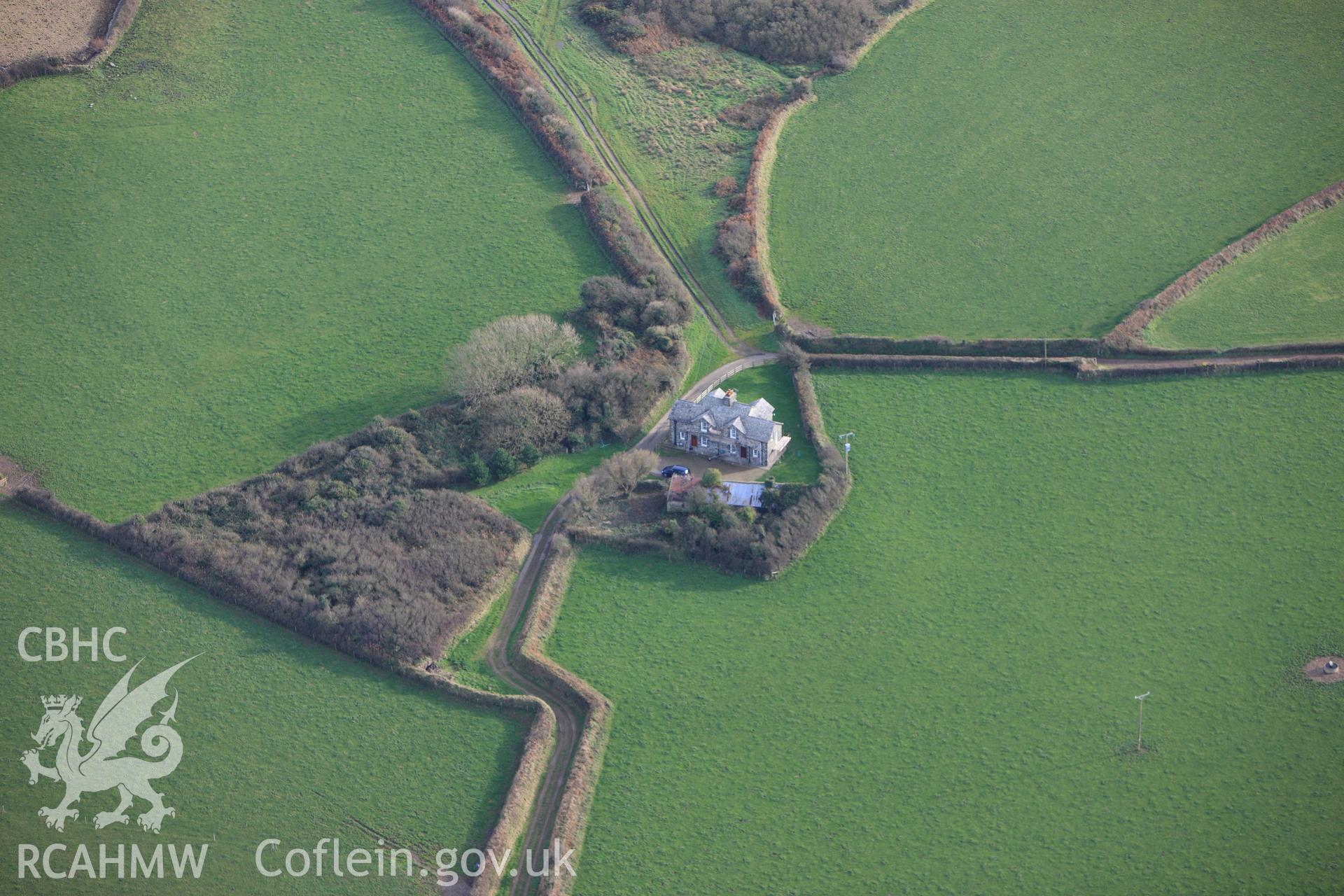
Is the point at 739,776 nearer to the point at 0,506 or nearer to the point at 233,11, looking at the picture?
the point at 0,506

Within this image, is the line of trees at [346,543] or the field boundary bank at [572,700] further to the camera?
the line of trees at [346,543]

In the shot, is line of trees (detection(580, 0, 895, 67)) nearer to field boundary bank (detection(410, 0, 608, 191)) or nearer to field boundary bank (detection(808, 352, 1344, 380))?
field boundary bank (detection(410, 0, 608, 191))

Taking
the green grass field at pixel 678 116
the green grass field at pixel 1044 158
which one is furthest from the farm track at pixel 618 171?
the green grass field at pixel 1044 158

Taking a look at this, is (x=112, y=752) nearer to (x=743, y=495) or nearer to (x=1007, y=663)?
(x=743, y=495)

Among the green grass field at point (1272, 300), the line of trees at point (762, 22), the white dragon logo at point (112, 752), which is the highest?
the line of trees at point (762, 22)

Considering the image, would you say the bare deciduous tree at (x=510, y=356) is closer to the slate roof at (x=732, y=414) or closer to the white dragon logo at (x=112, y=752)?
the slate roof at (x=732, y=414)

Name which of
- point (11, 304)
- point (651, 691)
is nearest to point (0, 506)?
point (11, 304)
